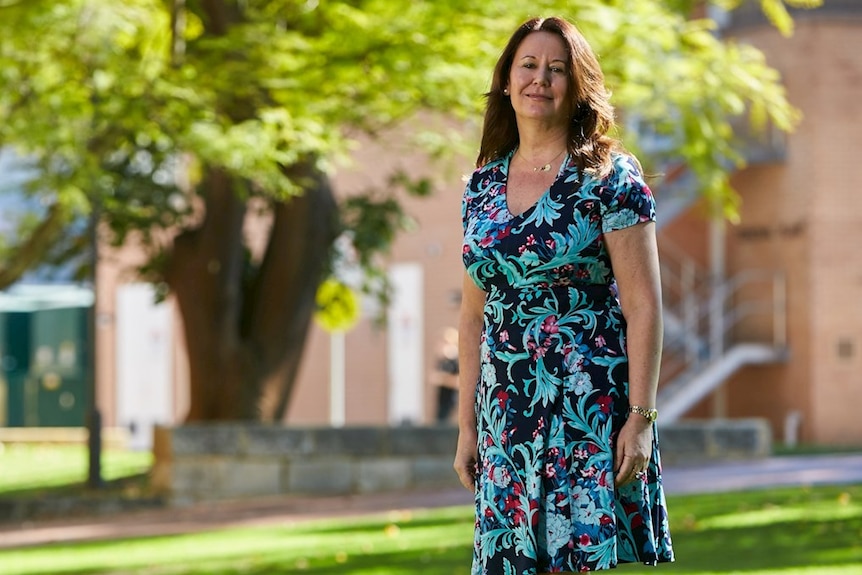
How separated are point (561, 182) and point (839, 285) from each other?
72.1 ft

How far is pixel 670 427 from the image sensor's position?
1886cm

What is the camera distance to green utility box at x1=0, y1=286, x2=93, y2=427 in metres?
34.9

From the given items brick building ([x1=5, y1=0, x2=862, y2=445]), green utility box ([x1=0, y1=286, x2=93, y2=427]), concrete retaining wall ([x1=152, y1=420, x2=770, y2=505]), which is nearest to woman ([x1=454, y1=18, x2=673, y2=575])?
concrete retaining wall ([x1=152, y1=420, x2=770, y2=505])

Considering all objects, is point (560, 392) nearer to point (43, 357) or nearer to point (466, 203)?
point (466, 203)

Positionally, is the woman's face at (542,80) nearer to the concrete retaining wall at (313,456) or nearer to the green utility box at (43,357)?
the concrete retaining wall at (313,456)

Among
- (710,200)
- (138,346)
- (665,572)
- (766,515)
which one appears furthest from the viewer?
(138,346)

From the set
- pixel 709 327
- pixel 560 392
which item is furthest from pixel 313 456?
pixel 560 392

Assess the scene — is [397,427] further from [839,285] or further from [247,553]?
[839,285]

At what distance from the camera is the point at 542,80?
460 centimetres

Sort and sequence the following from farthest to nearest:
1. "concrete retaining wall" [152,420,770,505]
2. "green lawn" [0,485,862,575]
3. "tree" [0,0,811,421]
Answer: "concrete retaining wall" [152,420,770,505], "tree" [0,0,811,421], "green lawn" [0,485,862,575]

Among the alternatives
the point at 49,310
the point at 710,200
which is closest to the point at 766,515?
the point at 710,200

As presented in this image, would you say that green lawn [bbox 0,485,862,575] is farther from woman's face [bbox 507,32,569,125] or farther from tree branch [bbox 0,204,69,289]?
woman's face [bbox 507,32,569,125]

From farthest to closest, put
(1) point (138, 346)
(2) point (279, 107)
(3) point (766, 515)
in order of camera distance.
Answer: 1. (1) point (138, 346)
2. (2) point (279, 107)
3. (3) point (766, 515)

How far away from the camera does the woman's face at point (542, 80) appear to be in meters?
4.60
